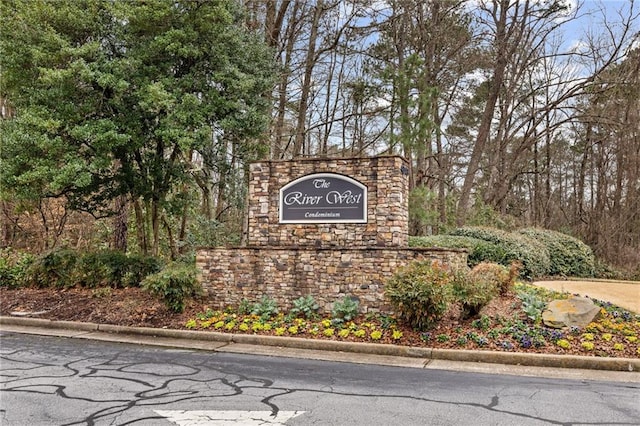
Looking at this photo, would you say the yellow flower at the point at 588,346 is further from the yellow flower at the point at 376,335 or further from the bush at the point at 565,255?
the bush at the point at 565,255

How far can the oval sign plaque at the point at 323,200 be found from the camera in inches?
373

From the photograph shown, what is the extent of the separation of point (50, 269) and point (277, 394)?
9.08 m

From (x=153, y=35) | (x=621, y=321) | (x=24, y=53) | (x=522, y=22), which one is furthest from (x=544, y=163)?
(x=24, y=53)

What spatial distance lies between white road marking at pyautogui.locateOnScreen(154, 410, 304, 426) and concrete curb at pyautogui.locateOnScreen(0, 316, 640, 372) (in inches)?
127

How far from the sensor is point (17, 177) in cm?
1005

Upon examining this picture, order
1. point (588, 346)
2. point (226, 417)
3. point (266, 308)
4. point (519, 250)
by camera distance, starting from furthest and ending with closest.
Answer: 1. point (519, 250)
2. point (266, 308)
3. point (588, 346)
4. point (226, 417)

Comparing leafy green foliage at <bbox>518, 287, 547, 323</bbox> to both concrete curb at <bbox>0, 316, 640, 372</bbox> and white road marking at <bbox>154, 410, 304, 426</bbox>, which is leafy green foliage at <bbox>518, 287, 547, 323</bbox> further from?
white road marking at <bbox>154, 410, 304, 426</bbox>

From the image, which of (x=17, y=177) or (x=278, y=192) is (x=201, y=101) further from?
(x=17, y=177)

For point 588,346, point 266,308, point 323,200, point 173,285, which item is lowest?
point 588,346

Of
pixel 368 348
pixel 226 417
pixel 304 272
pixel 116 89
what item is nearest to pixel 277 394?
pixel 226 417

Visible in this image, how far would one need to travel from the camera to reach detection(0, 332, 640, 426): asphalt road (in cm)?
426

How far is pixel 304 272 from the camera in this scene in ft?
30.7

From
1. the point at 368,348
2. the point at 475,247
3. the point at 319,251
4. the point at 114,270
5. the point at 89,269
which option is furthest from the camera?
the point at 475,247

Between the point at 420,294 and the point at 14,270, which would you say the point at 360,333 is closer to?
the point at 420,294
